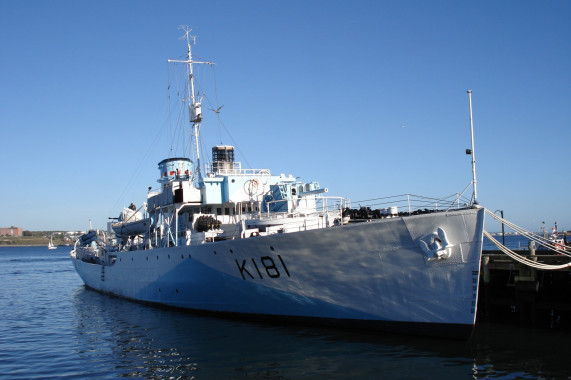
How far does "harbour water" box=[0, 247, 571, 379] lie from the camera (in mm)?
12344

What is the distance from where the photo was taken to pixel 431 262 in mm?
14094

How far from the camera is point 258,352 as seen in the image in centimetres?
1412

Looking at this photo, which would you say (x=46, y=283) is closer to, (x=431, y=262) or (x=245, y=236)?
(x=245, y=236)

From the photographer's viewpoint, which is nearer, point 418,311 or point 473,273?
point 473,273

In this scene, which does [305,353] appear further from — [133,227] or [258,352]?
[133,227]

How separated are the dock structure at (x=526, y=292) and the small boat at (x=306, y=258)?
14.5 ft

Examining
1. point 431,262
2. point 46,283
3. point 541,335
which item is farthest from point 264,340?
point 46,283

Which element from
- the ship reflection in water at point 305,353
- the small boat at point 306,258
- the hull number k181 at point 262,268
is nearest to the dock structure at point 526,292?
the ship reflection in water at point 305,353

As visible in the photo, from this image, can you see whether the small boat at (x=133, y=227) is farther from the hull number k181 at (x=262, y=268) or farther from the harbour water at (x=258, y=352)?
the hull number k181 at (x=262, y=268)

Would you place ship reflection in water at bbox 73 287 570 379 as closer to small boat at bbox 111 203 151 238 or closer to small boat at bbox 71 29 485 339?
small boat at bbox 71 29 485 339

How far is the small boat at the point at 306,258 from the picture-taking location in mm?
14023

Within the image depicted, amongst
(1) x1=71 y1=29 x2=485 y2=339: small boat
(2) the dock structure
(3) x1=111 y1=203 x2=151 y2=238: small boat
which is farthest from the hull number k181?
(3) x1=111 y1=203 x2=151 y2=238: small boat

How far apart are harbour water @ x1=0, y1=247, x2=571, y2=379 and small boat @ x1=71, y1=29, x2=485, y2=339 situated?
77cm

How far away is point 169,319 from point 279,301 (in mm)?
5359
